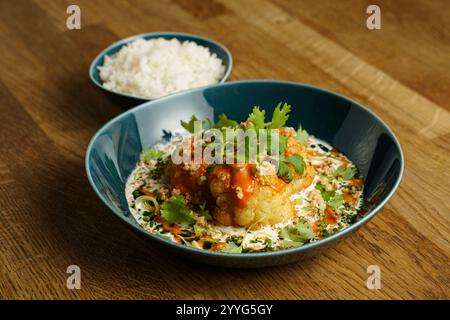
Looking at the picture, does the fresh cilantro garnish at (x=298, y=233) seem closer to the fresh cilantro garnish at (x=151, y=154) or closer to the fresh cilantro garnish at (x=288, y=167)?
the fresh cilantro garnish at (x=288, y=167)

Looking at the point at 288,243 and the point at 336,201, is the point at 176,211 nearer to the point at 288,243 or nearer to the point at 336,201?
the point at 288,243

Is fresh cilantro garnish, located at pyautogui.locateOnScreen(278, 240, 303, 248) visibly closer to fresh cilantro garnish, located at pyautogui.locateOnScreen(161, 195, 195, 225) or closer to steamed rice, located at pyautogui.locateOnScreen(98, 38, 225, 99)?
fresh cilantro garnish, located at pyautogui.locateOnScreen(161, 195, 195, 225)

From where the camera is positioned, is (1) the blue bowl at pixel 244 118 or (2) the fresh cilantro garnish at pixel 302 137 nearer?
(1) the blue bowl at pixel 244 118

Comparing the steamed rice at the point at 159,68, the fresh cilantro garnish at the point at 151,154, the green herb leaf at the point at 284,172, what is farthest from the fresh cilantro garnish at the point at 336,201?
the steamed rice at the point at 159,68

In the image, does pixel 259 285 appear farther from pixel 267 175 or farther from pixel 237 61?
pixel 237 61

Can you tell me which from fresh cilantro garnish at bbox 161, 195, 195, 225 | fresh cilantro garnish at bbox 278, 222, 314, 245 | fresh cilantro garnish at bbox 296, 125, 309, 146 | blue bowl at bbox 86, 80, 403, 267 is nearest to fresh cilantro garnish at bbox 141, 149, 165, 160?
blue bowl at bbox 86, 80, 403, 267

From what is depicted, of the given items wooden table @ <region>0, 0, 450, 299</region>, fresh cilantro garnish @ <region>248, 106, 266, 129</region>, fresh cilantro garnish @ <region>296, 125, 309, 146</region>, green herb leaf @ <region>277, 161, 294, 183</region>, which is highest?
fresh cilantro garnish @ <region>248, 106, 266, 129</region>

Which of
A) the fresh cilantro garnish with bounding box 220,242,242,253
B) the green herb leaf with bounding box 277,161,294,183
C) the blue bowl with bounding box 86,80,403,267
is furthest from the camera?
the blue bowl with bounding box 86,80,403,267
